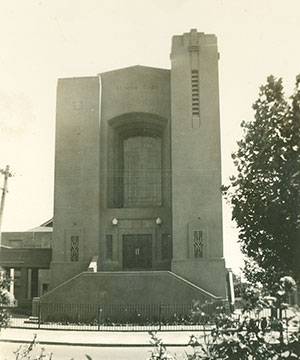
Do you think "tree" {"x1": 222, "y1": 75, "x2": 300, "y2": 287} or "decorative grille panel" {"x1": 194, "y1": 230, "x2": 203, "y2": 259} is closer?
"tree" {"x1": 222, "y1": 75, "x2": 300, "y2": 287}

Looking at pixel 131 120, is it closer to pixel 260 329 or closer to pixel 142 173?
pixel 142 173

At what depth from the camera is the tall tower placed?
98.2 feet

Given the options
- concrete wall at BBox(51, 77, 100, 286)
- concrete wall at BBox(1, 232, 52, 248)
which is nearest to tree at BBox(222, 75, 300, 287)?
concrete wall at BBox(51, 77, 100, 286)

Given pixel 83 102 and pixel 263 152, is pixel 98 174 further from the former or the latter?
pixel 263 152

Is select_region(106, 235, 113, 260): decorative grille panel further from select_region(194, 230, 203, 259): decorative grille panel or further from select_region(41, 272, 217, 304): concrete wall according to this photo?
select_region(194, 230, 203, 259): decorative grille panel

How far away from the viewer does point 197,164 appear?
3064cm

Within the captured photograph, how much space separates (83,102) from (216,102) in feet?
28.7

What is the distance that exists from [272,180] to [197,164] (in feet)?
70.7

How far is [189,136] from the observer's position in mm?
30953

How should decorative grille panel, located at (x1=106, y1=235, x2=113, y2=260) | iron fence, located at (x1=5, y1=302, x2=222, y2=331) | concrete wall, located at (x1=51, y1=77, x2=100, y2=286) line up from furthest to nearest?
decorative grille panel, located at (x1=106, y1=235, x2=113, y2=260) → concrete wall, located at (x1=51, y1=77, x2=100, y2=286) → iron fence, located at (x1=5, y1=302, x2=222, y2=331)

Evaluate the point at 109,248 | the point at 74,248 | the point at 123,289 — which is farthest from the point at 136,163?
the point at 123,289

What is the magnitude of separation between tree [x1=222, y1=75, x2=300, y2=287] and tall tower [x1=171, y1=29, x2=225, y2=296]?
18281mm

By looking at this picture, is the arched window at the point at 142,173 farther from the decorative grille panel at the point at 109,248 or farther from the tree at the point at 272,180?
the tree at the point at 272,180

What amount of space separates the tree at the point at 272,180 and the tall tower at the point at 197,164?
18.3m
